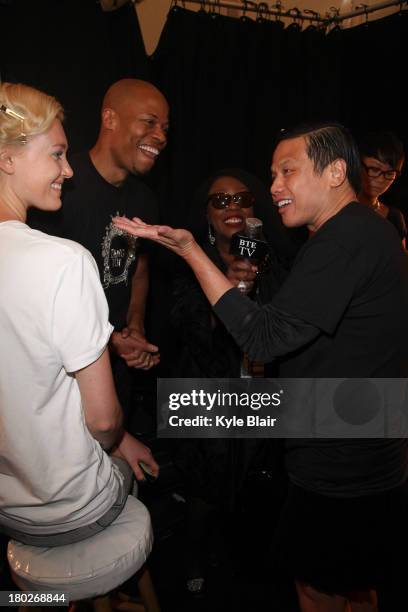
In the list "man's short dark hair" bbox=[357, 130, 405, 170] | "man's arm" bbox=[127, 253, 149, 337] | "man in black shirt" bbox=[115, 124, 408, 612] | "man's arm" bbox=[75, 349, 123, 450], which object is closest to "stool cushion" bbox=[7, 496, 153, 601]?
"man's arm" bbox=[75, 349, 123, 450]

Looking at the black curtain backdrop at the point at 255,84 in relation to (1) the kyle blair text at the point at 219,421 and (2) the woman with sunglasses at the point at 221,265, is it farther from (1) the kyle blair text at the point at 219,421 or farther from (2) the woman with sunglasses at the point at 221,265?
(1) the kyle blair text at the point at 219,421

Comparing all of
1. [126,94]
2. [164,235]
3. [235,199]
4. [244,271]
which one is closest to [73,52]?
[126,94]

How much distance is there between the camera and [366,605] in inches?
58.0

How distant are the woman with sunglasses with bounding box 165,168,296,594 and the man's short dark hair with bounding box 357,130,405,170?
69 centimetres

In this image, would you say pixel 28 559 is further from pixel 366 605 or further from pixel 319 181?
pixel 319 181

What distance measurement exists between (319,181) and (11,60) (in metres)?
1.76

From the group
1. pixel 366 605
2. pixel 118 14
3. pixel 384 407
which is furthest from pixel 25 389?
pixel 118 14

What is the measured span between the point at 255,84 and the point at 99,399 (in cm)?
258

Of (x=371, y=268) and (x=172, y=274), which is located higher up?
(x=371, y=268)

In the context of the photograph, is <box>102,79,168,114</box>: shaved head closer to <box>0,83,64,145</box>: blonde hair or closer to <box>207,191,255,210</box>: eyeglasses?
<box>207,191,255,210</box>: eyeglasses

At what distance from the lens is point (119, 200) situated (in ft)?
6.70

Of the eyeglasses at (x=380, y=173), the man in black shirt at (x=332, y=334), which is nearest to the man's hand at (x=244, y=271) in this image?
the man in black shirt at (x=332, y=334)

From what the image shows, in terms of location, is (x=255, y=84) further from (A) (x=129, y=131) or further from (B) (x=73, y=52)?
(A) (x=129, y=131)

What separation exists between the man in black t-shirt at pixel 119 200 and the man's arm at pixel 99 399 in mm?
861
